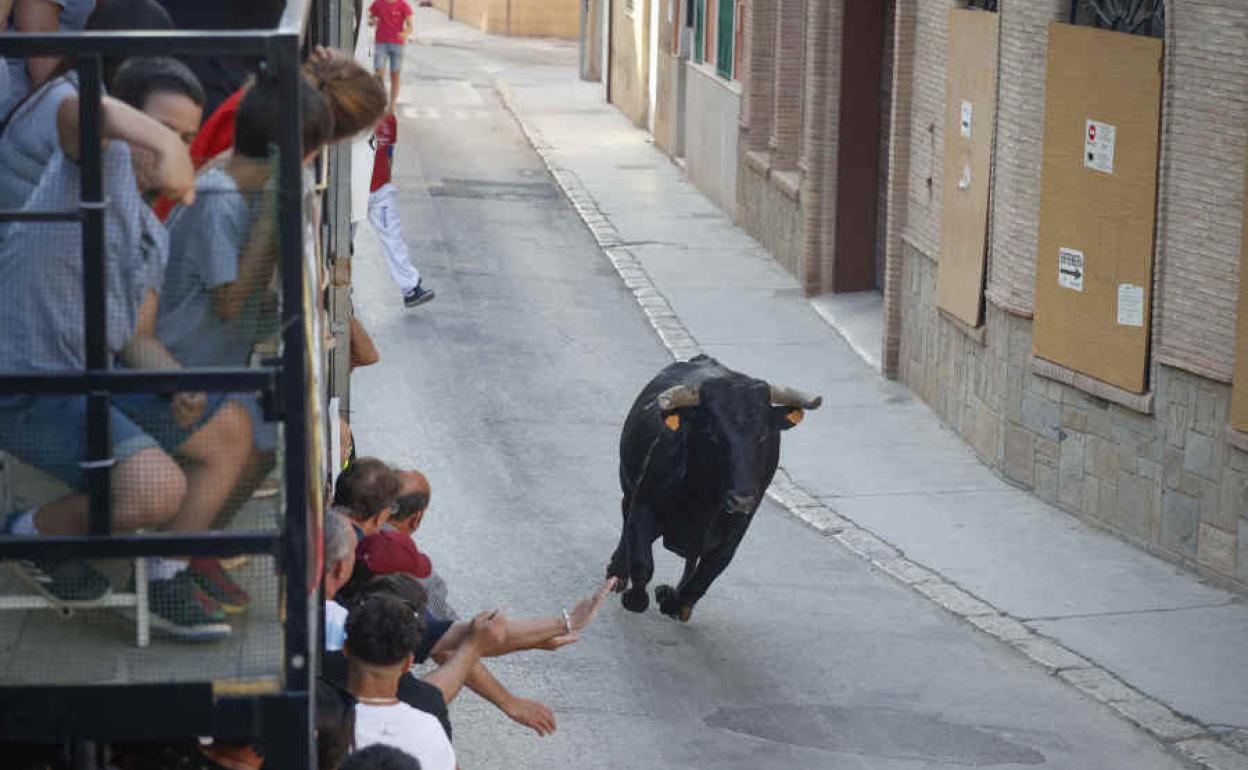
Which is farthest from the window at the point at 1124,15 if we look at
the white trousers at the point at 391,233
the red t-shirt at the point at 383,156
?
the white trousers at the point at 391,233

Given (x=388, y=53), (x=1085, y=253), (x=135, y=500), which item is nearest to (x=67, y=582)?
(x=135, y=500)

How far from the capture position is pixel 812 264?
→ 2077 centimetres

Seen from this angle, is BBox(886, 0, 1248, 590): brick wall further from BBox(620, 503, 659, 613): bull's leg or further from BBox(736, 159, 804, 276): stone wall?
BBox(736, 159, 804, 276): stone wall

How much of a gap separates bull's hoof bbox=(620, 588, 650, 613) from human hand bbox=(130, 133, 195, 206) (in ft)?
23.7

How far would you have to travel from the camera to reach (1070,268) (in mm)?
14008

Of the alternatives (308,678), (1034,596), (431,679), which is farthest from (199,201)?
(1034,596)

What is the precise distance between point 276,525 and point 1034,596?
8065 millimetres

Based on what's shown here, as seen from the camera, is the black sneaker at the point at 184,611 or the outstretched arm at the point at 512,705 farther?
the outstretched arm at the point at 512,705

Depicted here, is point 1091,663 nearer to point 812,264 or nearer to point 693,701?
point 693,701

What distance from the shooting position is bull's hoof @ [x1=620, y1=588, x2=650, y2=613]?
1191 centimetres

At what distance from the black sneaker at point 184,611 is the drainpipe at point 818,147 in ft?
52.5

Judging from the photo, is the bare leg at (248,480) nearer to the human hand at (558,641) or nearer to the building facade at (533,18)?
the human hand at (558,641)

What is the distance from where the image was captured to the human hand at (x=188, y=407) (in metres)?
4.98

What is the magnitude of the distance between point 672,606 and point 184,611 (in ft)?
22.8
